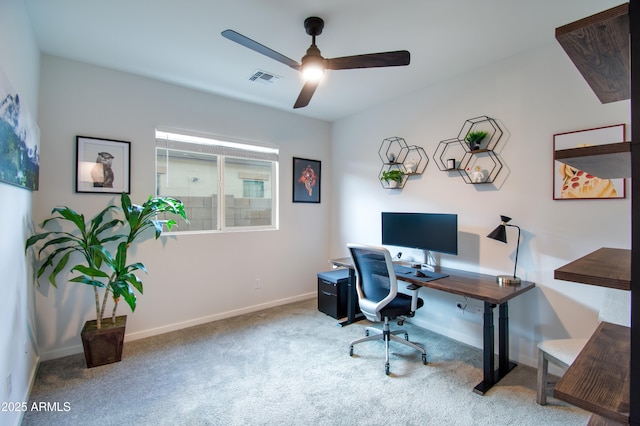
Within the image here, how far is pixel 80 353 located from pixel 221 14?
3.13 m

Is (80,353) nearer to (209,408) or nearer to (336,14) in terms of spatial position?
(209,408)

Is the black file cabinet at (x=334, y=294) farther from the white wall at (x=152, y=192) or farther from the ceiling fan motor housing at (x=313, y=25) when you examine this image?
the ceiling fan motor housing at (x=313, y=25)

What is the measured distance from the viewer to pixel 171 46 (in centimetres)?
252

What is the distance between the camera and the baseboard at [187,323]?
2698 mm

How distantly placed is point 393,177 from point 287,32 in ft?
6.22

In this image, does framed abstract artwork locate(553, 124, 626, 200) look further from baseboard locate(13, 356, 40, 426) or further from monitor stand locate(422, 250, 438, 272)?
baseboard locate(13, 356, 40, 426)

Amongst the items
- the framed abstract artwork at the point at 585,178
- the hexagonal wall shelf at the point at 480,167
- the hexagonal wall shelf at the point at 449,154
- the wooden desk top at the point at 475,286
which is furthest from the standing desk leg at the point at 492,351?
the hexagonal wall shelf at the point at 449,154

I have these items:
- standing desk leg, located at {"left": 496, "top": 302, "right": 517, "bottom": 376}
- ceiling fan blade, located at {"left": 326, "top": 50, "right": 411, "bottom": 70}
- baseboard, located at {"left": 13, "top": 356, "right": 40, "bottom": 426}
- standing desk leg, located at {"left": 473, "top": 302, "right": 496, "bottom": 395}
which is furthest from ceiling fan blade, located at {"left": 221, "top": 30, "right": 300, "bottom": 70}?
baseboard, located at {"left": 13, "top": 356, "right": 40, "bottom": 426}

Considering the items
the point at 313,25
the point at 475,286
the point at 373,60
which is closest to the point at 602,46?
the point at 373,60

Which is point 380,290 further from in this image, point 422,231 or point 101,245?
point 101,245

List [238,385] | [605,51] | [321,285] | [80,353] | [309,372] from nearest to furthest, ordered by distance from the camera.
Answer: [605,51] → [238,385] → [309,372] → [80,353] → [321,285]

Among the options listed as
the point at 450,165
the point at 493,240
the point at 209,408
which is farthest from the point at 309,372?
the point at 450,165

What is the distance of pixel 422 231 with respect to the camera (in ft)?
10.1

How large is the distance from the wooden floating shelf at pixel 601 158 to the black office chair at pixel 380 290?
173 cm
